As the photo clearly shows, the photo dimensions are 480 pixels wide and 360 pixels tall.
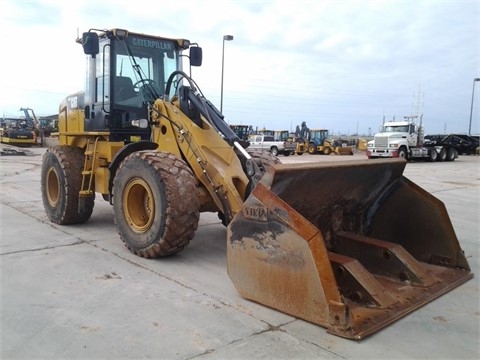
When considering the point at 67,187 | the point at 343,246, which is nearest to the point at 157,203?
the point at 343,246

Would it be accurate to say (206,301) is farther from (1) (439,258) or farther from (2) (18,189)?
(2) (18,189)

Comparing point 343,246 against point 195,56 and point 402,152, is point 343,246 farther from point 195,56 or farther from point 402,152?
point 402,152

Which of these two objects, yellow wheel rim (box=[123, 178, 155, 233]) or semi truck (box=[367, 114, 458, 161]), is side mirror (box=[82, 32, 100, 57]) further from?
semi truck (box=[367, 114, 458, 161])

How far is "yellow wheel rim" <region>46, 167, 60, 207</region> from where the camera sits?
743 centimetres

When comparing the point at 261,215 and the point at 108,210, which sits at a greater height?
the point at 261,215

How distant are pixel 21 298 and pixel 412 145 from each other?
93.1 feet

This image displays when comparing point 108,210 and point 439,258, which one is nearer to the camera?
point 439,258

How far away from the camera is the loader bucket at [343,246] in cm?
349

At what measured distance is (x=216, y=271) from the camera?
16.3 feet

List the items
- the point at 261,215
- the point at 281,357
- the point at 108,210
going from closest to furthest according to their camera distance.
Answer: the point at 281,357 → the point at 261,215 → the point at 108,210

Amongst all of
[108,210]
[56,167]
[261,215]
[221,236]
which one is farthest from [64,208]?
[261,215]

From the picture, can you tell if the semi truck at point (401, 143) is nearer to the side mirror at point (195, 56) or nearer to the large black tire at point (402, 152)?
the large black tire at point (402, 152)

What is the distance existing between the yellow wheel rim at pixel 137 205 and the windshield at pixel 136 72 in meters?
1.54

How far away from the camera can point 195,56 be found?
7031 mm
